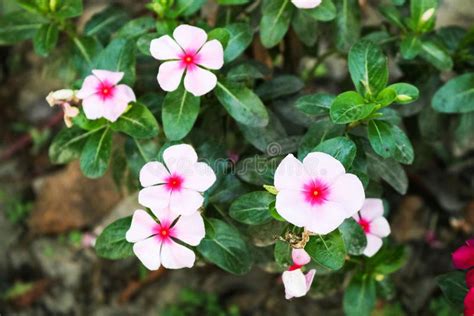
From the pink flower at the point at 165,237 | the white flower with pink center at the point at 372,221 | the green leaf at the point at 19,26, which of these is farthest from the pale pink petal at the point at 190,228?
the green leaf at the point at 19,26

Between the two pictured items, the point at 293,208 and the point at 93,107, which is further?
the point at 93,107

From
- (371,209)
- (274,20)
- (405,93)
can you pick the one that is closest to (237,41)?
(274,20)

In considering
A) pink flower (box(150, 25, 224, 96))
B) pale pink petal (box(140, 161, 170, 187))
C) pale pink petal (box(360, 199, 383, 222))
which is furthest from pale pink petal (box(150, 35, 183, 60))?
pale pink petal (box(360, 199, 383, 222))

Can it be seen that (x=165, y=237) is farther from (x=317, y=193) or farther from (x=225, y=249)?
(x=317, y=193)

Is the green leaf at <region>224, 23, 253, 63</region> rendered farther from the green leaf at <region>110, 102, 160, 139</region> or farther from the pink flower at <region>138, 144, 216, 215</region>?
the pink flower at <region>138, 144, 216, 215</region>

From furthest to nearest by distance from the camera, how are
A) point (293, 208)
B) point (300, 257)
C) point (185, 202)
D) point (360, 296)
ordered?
point (360, 296) < point (300, 257) < point (185, 202) < point (293, 208)

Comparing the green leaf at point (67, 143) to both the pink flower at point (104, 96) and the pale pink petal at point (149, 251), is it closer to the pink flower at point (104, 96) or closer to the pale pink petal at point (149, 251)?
the pink flower at point (104, 96)

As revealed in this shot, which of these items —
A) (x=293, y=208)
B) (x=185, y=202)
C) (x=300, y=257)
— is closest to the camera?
(x=293, y=208)
